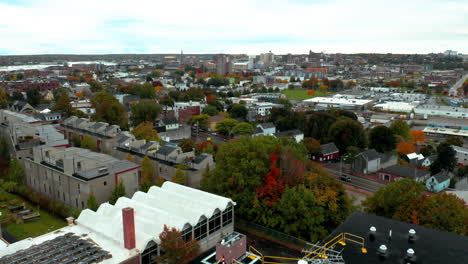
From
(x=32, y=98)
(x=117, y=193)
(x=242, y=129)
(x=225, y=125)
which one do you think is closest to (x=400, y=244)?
(x=117, y=193)

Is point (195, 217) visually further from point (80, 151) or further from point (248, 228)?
point (80, 151)

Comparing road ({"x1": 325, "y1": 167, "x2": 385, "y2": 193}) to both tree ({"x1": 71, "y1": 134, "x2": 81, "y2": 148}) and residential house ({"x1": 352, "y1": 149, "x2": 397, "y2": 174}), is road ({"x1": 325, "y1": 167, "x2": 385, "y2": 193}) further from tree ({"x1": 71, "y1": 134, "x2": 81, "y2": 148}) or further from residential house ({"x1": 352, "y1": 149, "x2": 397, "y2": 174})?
tree ({"x1": 71, "y1": 134, "x2": 81, "y2": 148})

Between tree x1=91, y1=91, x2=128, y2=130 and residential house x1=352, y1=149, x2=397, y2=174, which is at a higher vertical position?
tree x1=91, y1=91, x2=128, y2=130

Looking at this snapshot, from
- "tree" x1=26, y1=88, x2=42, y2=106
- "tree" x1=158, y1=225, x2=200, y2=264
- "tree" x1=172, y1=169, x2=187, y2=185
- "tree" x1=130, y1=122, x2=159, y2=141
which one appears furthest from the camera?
"tree" x1=26, y1=88, x2=42, y2=106

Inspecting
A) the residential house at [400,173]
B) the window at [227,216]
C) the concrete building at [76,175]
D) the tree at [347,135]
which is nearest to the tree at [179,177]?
the concrete building at [76,175]

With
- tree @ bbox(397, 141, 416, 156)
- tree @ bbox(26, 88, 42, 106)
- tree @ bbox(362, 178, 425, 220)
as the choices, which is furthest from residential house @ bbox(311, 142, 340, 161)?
tree @ bbox(26, 88, 42, 106)

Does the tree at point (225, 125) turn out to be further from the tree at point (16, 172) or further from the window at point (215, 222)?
the window at point (215, 222)

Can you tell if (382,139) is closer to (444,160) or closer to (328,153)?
(328,153)

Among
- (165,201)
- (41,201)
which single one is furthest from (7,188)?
(165,201)

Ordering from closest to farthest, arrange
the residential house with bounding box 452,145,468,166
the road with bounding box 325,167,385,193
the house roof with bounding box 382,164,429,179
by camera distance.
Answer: the road with bounding box 325,167,385,193 → the house roof with bounding box 382,164,429,179 → the residential house with bounding box 452,145,468,166
